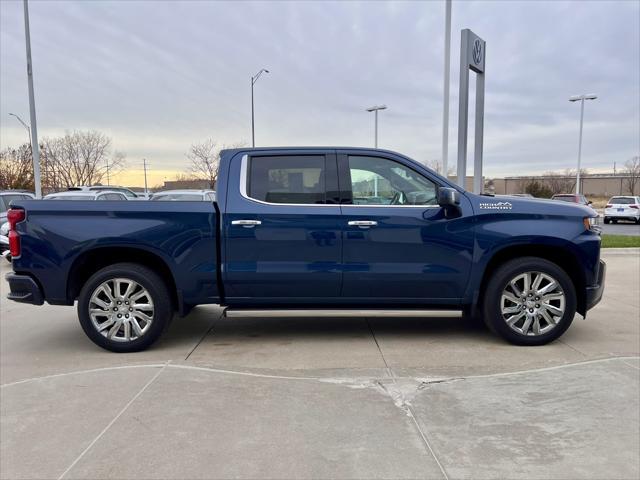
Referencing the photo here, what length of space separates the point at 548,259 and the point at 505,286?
663 millimetres

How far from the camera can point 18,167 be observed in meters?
41.4

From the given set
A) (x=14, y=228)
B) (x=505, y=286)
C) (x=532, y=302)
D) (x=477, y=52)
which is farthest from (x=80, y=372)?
(x=477, y=52)

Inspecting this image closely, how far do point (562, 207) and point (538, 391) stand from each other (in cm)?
204

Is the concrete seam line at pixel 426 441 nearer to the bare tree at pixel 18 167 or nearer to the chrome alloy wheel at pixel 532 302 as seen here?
the chrome alloy wheel at pixel 532 302

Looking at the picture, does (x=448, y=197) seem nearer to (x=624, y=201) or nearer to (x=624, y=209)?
(x=624, y=209)

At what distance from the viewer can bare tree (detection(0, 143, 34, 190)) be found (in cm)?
4006

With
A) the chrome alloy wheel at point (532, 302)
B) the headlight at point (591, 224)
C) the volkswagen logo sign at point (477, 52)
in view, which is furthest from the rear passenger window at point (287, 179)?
the volkswagen logo sign at point (477, 52)

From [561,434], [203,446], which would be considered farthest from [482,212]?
[203,446]

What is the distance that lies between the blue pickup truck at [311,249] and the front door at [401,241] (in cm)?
1

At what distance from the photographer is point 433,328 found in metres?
5.52

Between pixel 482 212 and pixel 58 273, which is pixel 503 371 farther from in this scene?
pixel 58 273

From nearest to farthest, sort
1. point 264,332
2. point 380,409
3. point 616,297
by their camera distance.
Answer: point 380,409 → point 264,332 → point 616,297

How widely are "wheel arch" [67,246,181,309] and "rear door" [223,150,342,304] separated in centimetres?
64

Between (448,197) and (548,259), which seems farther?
(548,259)
